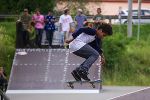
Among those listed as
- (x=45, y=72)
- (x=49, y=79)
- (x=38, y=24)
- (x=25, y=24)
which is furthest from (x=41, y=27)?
(x=49, y=79)

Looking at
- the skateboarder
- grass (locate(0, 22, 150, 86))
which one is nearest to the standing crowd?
grass (locate(0, 22, 150, 86))

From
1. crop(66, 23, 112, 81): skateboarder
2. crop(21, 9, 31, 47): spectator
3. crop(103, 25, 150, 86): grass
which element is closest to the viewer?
crop(66, 23, 112, 81): skateboarder

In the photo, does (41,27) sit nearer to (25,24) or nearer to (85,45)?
(25,24)

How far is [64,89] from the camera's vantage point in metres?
23.9

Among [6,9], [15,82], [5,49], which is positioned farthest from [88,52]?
[6,9]

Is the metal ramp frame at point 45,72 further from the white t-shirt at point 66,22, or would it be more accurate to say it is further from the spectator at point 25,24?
the white t-shirt at point 66,22

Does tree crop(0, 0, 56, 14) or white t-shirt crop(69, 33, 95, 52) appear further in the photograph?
tree crop(0, 0, 56, 14)

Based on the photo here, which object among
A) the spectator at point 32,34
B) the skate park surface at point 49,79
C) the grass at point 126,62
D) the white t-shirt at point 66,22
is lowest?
the grass at point 126,62

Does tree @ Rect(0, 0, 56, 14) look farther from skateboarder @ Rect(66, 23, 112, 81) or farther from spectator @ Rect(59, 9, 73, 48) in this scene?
skateboarder @ Rect(66, 23, 112, 81)

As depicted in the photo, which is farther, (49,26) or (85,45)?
(49,26)

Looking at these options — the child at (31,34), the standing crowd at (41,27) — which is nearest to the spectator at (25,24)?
the standing crowd at (41,27)

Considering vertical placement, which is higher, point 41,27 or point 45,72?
point 41,27

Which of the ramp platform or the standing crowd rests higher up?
the standing crowd

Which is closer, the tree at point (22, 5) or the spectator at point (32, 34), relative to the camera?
the spectator at point (32, 34)
